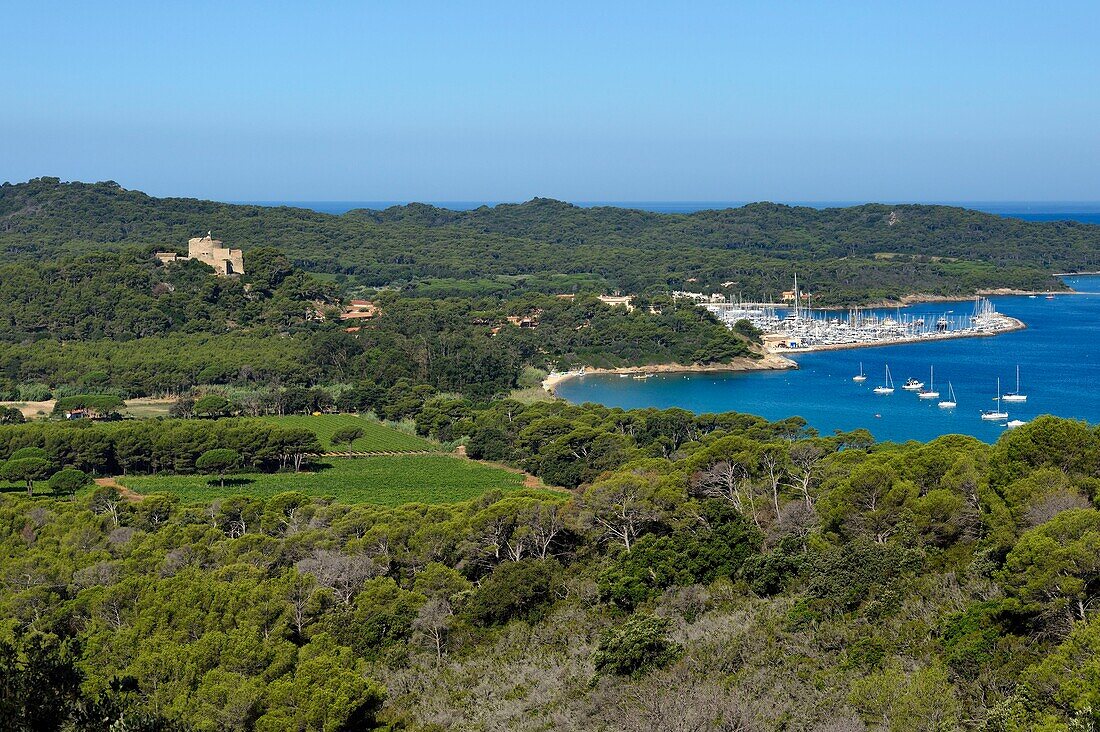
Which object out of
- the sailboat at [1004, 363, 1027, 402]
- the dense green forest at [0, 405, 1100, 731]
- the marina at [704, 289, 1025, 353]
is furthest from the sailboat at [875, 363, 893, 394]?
the dense green forest at [0, 405, 1100, 731]

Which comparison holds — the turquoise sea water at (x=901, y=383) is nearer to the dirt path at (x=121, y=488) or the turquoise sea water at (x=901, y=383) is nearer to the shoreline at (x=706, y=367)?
the shoreline at (x=706, y=367)

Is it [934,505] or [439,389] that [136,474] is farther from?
[934,505]

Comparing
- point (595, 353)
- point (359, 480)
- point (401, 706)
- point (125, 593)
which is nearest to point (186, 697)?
point (401, 706)

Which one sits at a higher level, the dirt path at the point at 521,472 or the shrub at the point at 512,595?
the shrub at the point at 512,595

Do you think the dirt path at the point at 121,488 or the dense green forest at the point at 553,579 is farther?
→ the dirt path at the point at 121,488

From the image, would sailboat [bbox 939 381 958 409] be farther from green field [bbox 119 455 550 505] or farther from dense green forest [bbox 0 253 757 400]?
green field [bbox 119 455 550 505]

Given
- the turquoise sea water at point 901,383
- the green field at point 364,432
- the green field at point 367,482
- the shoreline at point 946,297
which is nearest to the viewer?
the green field at point 367,482

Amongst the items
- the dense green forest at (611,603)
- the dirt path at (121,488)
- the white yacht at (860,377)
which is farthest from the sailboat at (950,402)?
the dirt path at (121,488)
